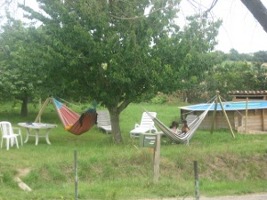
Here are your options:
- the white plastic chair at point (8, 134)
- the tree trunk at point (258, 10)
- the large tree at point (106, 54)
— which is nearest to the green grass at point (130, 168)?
the white plastic chair at point (8, 134)

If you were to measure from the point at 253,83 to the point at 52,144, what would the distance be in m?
14.7

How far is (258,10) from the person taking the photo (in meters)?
4.09

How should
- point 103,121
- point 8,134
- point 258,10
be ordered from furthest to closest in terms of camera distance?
point 103,121 < point 8,134 < point 258,10

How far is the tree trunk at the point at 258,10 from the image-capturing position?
4.07 m

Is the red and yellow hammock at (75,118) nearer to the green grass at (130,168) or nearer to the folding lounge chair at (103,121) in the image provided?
the green grass at (130,168)

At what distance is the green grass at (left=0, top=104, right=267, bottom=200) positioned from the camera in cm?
800

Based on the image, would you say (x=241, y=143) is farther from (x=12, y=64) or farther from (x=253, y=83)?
(x=253, y=83)

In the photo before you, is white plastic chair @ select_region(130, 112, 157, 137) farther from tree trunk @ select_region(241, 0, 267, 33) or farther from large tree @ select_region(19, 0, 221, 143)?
tree trunk @ select_region(241, 0, 267, 33)

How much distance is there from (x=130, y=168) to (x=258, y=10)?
629cm

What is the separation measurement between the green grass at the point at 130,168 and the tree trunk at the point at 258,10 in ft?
12.2

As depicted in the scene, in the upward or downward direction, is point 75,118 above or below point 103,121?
above

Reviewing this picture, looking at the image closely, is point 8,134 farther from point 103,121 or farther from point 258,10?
point 258,10

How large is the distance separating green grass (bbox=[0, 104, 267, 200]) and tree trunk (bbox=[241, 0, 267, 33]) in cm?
371

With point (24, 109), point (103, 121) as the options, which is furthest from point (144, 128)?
point (24, 109)
